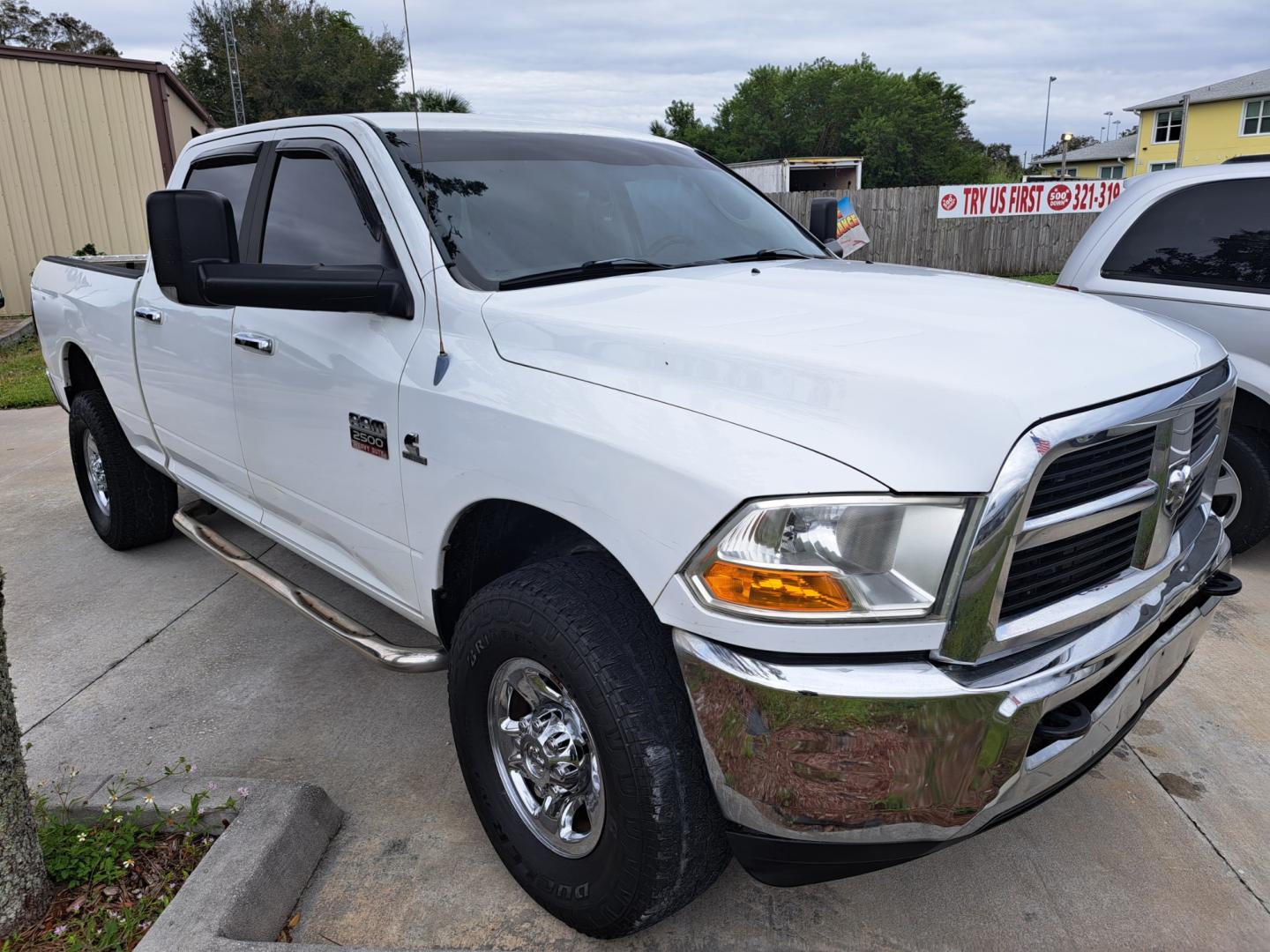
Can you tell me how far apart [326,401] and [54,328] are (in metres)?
3.13

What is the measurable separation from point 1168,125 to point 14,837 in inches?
2456

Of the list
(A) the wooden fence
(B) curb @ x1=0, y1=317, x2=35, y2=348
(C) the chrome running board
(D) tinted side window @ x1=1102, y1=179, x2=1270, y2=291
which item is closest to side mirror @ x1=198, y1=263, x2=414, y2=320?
(C) the chrome running board

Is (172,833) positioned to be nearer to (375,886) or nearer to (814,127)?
(375,886)

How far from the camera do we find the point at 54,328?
513cm

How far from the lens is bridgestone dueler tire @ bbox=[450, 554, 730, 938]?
6.51 ft

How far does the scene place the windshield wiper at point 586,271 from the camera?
268 cm

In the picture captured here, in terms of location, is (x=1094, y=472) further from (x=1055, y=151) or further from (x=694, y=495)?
(x=1055, y=151)

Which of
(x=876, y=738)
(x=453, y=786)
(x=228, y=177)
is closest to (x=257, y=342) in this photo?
(x=228, y=177)

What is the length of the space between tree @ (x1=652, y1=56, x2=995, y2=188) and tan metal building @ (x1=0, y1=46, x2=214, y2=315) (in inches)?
2295

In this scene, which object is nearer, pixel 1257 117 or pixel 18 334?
pixel 18 334

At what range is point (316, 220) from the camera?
3193 mm

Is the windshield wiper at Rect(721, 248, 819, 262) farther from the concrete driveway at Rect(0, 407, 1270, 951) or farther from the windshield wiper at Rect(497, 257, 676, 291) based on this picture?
the concrete driveway at Rect(0, 407, 1270, 951)

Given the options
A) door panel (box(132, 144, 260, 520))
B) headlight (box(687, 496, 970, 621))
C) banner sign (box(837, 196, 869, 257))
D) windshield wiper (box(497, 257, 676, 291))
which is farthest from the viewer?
banner sign (box(837, 196, 869, 257))

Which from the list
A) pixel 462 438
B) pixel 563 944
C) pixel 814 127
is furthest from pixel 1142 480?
pixel 814 127
